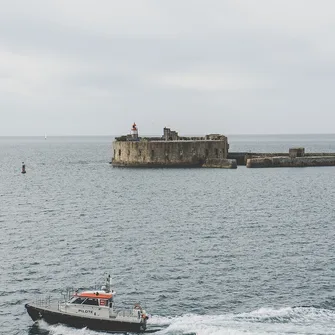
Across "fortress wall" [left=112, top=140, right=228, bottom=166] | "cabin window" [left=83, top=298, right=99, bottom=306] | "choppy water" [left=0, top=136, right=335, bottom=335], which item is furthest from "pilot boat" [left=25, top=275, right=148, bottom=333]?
"fortress wall" [left=112, top=140, right=228, bottom=166]

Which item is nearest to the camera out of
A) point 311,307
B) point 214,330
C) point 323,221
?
point 214,330

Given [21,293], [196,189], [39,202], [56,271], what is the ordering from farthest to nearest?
1. [196,189]
2. [39,202]
3. [56,271]
4. [21,293]

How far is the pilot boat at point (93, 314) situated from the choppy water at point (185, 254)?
1.72 ft

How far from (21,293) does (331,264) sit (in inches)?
709

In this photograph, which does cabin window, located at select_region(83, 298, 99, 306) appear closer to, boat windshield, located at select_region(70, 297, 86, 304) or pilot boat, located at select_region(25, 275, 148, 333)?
pilot boat, located at select_region(25, 275, 148, 333)

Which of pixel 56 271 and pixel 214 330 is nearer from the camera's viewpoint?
pixel 214 330

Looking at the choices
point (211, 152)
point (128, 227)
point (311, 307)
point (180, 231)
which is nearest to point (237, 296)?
point (311, 307)

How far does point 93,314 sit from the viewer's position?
26797 millimetres

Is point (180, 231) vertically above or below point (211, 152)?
below

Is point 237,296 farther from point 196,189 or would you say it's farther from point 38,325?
point 196,189

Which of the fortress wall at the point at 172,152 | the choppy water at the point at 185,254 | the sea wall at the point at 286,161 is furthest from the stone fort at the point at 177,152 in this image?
the choppy water at the point at 185,254

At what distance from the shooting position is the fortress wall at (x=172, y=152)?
94.3 m

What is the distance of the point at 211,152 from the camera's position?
3797 inches

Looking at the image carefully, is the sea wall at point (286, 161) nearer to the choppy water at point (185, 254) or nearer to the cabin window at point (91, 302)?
the choppy water at point (185, 254)
